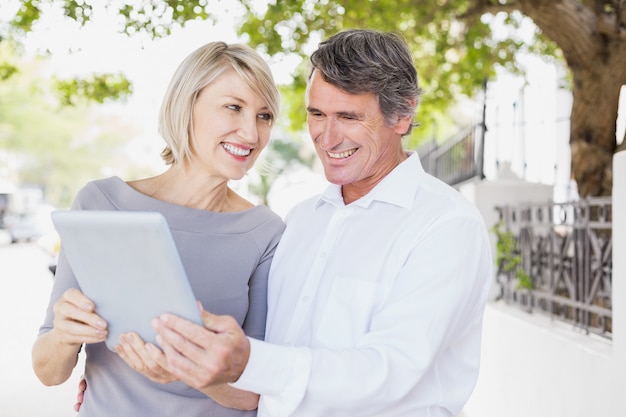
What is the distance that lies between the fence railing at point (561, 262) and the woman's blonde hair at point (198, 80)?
283 centimetres

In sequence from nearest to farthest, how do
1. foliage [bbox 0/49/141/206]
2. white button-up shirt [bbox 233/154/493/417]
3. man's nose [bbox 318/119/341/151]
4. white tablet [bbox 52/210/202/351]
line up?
white tablet [bbox 52/210/202/351] → white button-up shirt [bbox 233/154/493/417] → man's nose [bbox 318/119/341/151] → foliage [bbox 0/49/141/206]

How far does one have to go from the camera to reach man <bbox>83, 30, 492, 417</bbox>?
1.81m

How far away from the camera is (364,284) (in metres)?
2.19

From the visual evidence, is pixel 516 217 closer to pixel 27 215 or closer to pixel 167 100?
pixel 167 100

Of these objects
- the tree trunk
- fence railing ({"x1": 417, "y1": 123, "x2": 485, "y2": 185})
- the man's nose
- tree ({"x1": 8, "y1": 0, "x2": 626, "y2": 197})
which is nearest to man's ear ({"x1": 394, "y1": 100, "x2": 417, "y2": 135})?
the man's nose

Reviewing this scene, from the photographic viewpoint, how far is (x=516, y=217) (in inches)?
261

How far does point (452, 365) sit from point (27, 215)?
35495 mm

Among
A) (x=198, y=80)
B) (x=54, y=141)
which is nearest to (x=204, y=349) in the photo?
(x=198, y=80)

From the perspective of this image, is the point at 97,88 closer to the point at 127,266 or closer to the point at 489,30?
the point at 489,30

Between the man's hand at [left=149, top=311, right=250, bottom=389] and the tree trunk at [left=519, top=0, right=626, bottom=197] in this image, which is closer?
the man's hand at [left=149, top=311, right=250, bottom=389]

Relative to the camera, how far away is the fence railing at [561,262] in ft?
16.1

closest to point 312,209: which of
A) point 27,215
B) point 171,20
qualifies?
point 171,20

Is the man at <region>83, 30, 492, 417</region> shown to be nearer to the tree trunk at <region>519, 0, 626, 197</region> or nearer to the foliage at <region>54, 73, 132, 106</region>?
the tree trunk at <region>519, 0, 626, 197</region>

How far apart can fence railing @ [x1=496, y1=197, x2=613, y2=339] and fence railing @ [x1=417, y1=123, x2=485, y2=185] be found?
3.82ft
